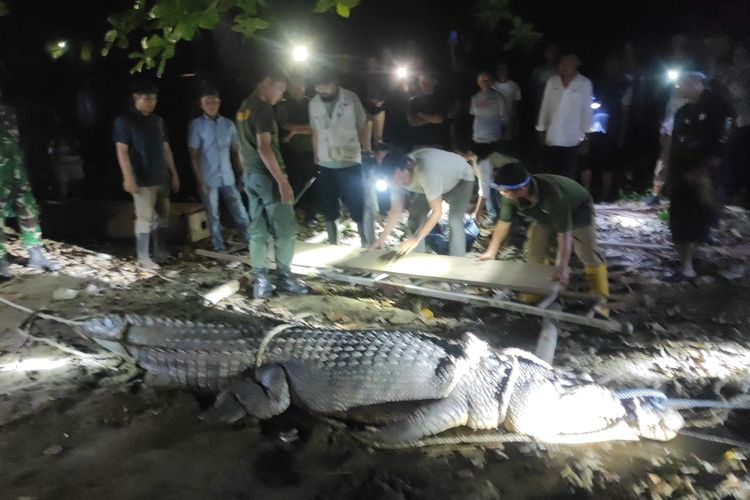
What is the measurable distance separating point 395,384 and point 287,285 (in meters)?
2.44

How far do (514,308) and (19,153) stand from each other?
Result: 15.7 feet

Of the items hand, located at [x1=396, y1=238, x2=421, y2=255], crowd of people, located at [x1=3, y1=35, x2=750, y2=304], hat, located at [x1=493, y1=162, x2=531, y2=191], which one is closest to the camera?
hat, located at [x1=493, y1=162, x2=531, y2=191]

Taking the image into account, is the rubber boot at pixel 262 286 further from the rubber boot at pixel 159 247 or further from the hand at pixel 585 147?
the hand at pixel 585 147

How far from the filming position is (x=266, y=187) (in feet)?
16.2

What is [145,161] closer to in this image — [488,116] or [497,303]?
[497,303]

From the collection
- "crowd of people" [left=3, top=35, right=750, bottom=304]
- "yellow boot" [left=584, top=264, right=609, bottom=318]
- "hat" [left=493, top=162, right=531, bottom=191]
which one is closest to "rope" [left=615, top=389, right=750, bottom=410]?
"yellow boot" [left=584, top=264, right=609, bottom=318]

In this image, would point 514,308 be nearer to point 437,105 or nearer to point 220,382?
point 220,382

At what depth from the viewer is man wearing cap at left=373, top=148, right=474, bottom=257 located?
485 cm

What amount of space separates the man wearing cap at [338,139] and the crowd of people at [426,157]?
0.04 feet

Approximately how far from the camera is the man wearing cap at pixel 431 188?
4852 millimetres

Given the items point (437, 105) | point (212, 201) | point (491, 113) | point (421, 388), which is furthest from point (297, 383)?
point (491, 113)

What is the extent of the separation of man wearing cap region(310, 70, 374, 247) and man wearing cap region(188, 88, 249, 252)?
1096 mm

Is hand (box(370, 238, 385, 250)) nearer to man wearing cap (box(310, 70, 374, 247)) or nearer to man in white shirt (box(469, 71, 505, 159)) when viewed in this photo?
man wearing cap (box(310, 70, 374, 247))

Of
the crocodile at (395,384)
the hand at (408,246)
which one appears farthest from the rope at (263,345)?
the hand at (408,246)
